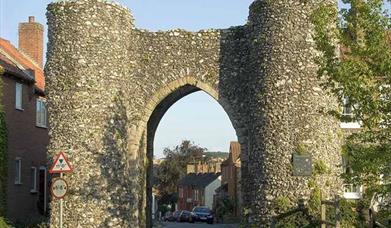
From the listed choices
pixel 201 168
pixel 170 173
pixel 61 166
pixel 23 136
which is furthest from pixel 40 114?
pixel 201 168

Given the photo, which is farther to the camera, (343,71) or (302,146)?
(302,146)

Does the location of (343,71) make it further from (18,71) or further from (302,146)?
(18,71)

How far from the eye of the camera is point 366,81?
35.8 ft

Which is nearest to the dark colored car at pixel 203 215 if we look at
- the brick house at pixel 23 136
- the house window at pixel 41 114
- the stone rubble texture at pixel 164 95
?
the brick house at pixel 23 136

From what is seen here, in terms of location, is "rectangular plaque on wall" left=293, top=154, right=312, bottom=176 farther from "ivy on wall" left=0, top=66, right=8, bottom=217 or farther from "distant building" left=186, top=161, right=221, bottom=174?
"distant building" left=186, top=161, right=221, bottom=174

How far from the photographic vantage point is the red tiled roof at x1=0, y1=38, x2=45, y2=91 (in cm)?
2682

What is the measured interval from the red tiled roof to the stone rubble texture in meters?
6.37

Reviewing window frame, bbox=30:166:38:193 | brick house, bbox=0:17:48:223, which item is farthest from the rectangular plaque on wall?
window frame, bbox=30:166:38:193

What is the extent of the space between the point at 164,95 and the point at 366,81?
440 inches

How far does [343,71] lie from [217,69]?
10.4m

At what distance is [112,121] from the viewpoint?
20.5 m

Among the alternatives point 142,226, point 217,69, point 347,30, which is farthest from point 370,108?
point 142,226

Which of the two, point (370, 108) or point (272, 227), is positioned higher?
point (370, 108)

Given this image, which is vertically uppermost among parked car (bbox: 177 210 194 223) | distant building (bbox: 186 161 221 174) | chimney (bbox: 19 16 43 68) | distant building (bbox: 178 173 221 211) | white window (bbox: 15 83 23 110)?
chimney (bbox: 19 16 43 68)
